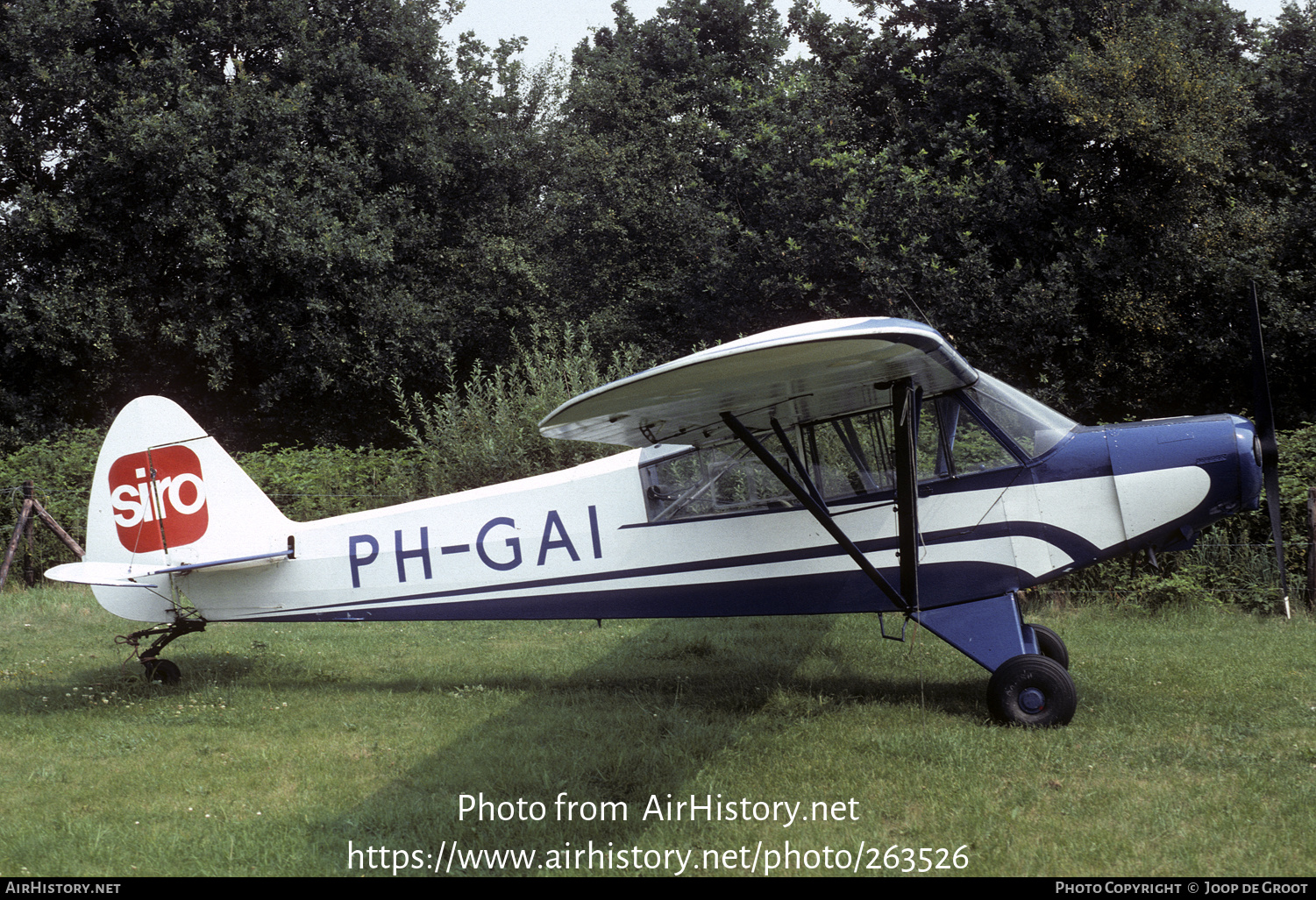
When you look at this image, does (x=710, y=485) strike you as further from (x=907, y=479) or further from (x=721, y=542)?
(x=907, y=479)

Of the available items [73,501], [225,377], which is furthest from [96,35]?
[73,501]

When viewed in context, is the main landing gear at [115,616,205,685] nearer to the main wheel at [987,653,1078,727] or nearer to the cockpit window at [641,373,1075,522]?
the cockpit window at [641,373,1075,522]

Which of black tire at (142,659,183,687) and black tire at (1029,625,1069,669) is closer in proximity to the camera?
black tire at (1029,625,1069,669)

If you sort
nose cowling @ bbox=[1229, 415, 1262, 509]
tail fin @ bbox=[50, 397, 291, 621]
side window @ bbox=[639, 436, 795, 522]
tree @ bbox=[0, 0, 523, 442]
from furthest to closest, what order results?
tree @ bbox=[0, 0, 523, 442]
tail fin @ bbox=[50, 397, 291, 621]
side window @ bbox=[639, 436, 795, 522]
nose cowling @ bbox=[1229, 415, 1262, 509]

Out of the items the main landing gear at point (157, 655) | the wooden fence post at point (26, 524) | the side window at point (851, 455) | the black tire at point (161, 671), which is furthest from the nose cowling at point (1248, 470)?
the wooden fence post at point (26, 524)

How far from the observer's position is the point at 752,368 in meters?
4.68

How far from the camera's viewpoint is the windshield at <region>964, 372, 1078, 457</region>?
5.89 meters

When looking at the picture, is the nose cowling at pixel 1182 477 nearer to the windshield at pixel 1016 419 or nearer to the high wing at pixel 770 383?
the windshield at pixel 1016 419

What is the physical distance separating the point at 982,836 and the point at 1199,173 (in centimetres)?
1319

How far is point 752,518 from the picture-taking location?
6.26 meters

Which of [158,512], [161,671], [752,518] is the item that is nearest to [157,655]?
[161,671]

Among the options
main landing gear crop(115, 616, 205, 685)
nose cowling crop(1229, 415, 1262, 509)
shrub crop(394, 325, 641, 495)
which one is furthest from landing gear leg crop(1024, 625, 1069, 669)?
main landing gear crop(115, 616, 205, 685)

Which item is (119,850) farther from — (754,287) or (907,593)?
(754,287)

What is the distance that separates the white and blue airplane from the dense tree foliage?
8.32 m
